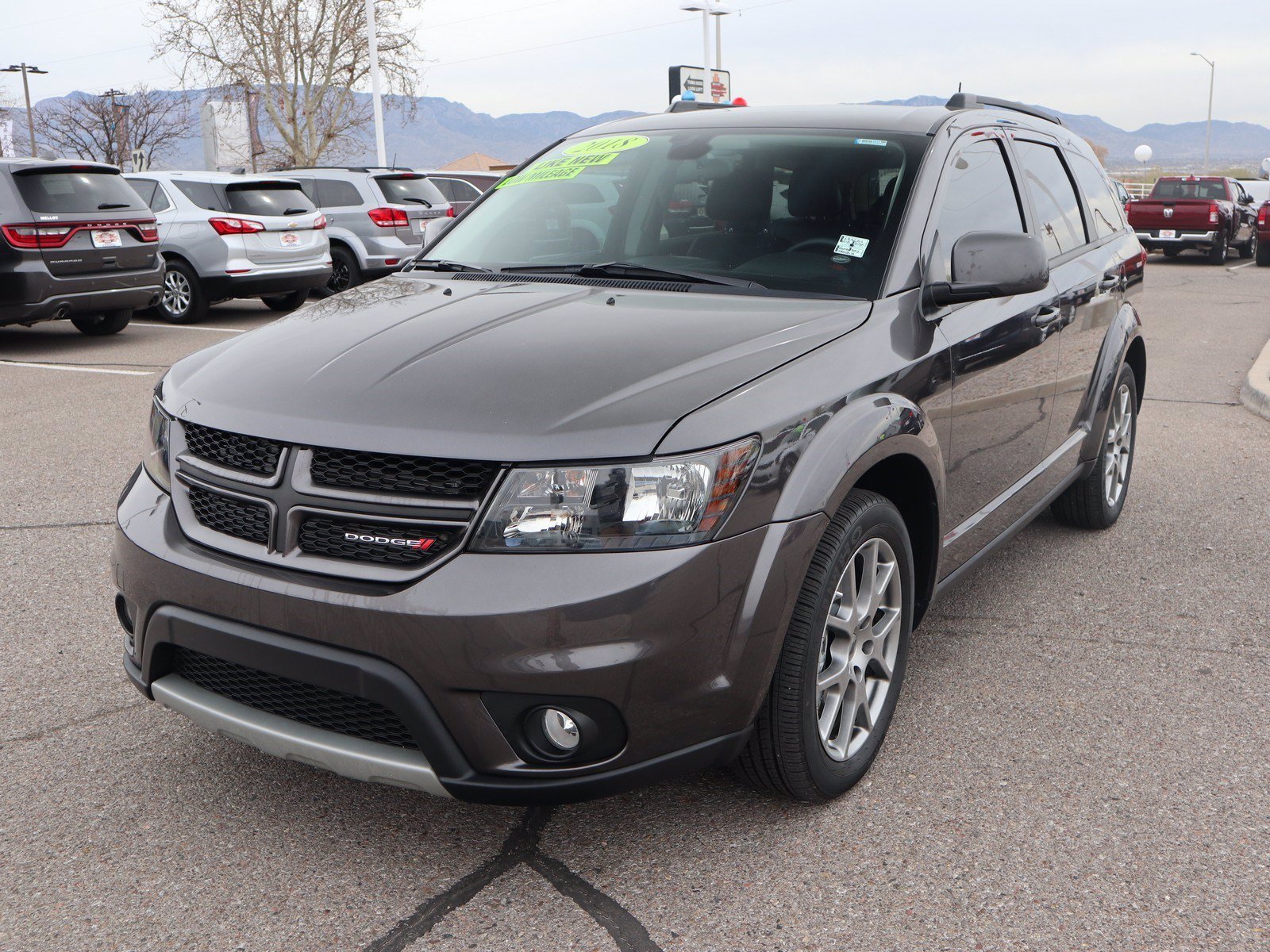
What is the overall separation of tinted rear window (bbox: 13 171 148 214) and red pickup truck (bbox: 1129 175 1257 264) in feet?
59.9

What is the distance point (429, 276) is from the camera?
3.77 metres

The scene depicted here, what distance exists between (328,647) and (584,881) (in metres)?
0.80

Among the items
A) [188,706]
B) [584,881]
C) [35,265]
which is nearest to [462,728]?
[584,881]

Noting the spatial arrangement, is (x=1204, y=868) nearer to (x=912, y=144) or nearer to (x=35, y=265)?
(x=912, y=144)

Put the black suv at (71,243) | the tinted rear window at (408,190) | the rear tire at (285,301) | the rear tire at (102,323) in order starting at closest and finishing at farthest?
the black suv at (71,243) < the rear tire at (102,323) < the rear tire at (285,301) < the tinted rear window at (408,190)

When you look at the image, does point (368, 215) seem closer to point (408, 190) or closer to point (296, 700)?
point (408, 190)

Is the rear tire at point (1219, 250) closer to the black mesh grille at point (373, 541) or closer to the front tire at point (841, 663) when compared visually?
the front tire at point (841, 663)

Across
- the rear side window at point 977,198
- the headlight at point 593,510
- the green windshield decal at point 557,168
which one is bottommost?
the headlight at point 593,510

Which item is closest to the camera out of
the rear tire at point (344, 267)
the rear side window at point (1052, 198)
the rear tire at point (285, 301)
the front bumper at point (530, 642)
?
the front bumper at point (530, 642)

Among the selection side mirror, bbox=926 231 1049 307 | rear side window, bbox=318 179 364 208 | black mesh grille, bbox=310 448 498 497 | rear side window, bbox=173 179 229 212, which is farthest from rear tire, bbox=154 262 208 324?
black mesh grille, bbox=310 448 498 497

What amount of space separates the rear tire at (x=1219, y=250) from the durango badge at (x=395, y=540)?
949 inches

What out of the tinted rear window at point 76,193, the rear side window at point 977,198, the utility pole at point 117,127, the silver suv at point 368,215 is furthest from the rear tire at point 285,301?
the utility pole at point 117,127

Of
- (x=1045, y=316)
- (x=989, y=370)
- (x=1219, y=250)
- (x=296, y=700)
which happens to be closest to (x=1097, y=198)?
Result: (x=1045, y=316)

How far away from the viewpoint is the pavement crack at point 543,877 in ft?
8.11
